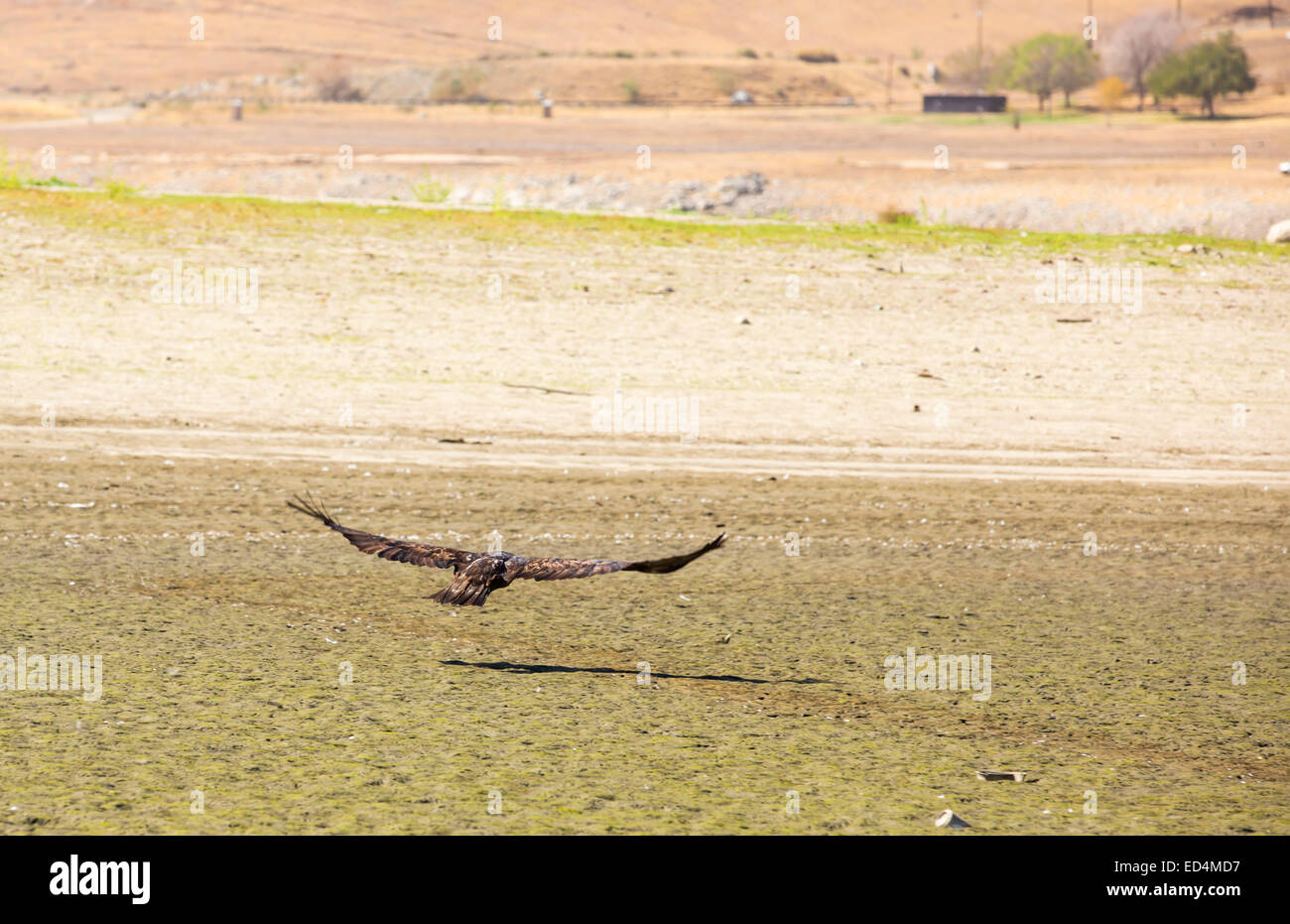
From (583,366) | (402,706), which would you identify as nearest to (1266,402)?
(583,366)

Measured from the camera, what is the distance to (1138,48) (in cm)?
7731

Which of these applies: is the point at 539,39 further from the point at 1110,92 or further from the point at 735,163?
the point at 735,163

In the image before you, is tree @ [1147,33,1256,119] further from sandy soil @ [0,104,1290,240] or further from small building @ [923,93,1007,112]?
small building @ [923,93,1007,112]

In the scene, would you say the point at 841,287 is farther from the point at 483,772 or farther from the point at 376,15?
the point at 376,15

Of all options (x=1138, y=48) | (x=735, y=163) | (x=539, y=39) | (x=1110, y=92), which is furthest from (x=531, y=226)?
(x=539, y=39)

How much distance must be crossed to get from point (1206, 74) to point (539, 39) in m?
56.3

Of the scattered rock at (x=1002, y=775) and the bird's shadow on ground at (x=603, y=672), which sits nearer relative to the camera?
the scattered rock at (x=1002, y=775)

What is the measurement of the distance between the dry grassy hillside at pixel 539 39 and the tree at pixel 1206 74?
29.2ft

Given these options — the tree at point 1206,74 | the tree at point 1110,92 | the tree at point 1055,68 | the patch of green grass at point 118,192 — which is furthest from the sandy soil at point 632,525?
the tree at point 1055,68

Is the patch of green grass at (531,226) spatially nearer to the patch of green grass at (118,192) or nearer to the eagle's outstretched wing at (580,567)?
the patch of green grass at (118,192)

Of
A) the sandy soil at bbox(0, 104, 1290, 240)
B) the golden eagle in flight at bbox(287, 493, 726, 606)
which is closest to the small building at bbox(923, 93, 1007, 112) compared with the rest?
the sandy soil at bbox(0, 104, 1290, 240)

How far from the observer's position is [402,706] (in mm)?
6332

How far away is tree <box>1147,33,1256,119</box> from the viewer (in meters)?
63.0

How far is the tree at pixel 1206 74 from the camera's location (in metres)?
63.0
